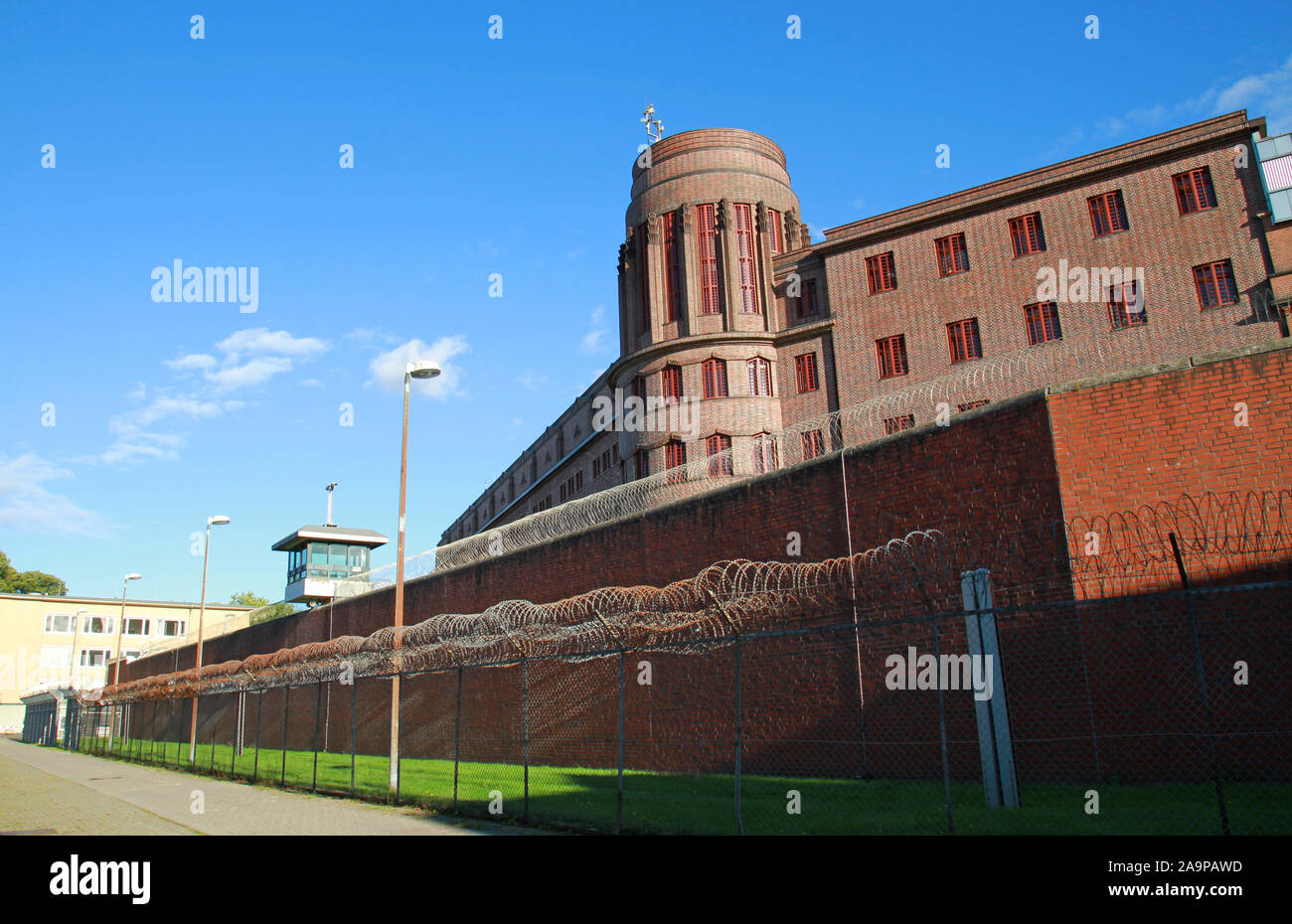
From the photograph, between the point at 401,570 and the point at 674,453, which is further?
the point at 674,453

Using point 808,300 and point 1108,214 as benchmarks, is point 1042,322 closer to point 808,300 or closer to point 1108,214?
point 1108,214

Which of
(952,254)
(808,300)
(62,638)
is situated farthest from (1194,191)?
(62,638)

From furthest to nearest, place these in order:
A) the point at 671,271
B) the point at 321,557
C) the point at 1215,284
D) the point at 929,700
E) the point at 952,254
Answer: the point at 321,557 < the point at 671,271 < the point at 952,254 < the point at 1215,284 < the point at 929,700

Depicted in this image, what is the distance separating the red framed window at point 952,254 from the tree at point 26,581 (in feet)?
282

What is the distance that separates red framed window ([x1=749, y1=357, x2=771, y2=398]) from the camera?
34594 millimetres

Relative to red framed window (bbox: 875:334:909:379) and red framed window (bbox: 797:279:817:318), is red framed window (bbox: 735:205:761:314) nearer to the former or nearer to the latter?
red framed window (bbox: 797:279:817:318)

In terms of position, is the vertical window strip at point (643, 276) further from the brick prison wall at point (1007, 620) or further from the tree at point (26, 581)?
the tree at point (26, 581)

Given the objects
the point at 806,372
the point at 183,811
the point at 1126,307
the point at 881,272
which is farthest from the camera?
the point at 806,372

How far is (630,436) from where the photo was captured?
116 ft

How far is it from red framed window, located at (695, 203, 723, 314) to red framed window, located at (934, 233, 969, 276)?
7.79 m

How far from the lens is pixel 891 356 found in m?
33.4

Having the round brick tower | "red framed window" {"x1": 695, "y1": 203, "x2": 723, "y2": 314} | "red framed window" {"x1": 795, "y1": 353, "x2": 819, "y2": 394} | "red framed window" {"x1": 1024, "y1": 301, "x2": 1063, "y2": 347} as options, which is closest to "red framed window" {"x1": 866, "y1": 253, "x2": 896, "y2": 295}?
"red framed window" {"x1": 795, "y1": 353, "x2": 819, "y2": 394}

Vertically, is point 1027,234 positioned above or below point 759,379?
above

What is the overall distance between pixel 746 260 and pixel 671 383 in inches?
216
